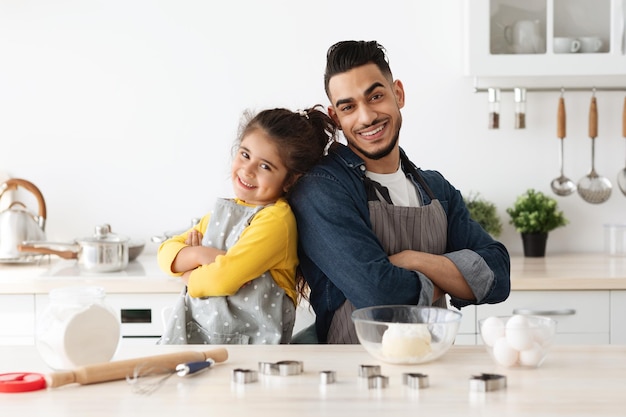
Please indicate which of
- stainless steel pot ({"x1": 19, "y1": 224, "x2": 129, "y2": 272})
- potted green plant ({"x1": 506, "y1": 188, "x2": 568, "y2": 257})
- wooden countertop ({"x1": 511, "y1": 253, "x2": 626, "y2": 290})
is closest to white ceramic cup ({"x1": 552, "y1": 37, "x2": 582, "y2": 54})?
potted green plant ({"x1": 506, "y1": 188, "x2": 568, "y2": 257})

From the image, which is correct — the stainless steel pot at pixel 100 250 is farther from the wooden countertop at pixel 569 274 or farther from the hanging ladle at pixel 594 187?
the hanging ladle at pixel 594 187

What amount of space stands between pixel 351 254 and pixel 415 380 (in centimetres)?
55

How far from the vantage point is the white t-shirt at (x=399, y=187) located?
2.33 meters

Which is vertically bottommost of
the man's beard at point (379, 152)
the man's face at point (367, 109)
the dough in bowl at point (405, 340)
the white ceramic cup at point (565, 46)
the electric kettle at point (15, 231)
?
the dough in bowl at point (405, 340)

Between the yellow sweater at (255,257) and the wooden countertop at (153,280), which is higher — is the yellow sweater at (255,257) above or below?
above

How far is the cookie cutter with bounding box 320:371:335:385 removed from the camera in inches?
64.9

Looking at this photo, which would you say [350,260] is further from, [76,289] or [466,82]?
[466,82]

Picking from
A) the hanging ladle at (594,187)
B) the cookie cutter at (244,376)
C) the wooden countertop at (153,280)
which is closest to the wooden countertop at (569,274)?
the wooden countertop at (153,280)

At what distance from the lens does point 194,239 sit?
236 cm

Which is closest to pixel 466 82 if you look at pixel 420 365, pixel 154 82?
pixel 154 82

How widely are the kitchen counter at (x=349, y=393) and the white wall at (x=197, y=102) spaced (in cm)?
209

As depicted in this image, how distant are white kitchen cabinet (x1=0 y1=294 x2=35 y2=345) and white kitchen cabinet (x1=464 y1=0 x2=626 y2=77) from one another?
5.92 feet

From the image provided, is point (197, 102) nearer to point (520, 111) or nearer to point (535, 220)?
point (520, 111)

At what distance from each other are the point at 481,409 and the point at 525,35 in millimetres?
2377
